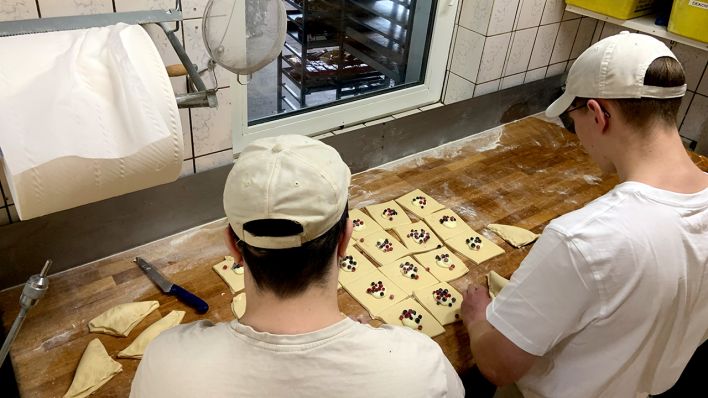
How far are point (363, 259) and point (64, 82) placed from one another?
2.65 feet

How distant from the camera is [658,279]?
0.91 metres

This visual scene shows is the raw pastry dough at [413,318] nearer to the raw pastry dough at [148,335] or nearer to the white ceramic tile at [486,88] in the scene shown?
the raw pastry dough at [148,335]

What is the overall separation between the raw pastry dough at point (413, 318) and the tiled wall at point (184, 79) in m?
0.60

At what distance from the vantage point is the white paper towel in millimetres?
781

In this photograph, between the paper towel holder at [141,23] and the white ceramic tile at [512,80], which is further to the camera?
the white ceramic tile at [512,80]

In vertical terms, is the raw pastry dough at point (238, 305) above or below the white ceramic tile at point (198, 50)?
below

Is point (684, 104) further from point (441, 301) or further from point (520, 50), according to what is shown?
point (441, 301)

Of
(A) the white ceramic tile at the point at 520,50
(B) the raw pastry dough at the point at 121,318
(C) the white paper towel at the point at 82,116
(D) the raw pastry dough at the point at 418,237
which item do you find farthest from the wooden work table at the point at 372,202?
(C) the white paper towel at the point at 82,116

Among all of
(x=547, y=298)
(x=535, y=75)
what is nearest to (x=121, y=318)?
(x=547, y=298)

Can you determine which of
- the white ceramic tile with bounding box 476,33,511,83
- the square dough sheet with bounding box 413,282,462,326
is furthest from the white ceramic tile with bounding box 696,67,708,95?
the square dough sheet with bounding box 413,282,462,326

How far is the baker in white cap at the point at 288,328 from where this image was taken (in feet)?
2.21

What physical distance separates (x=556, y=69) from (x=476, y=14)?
55 centimetres

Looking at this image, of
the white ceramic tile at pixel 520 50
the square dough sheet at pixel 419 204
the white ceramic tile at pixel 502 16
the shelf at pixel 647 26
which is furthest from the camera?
the white ceramic tile at pixel 520 50

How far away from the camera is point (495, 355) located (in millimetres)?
1052
